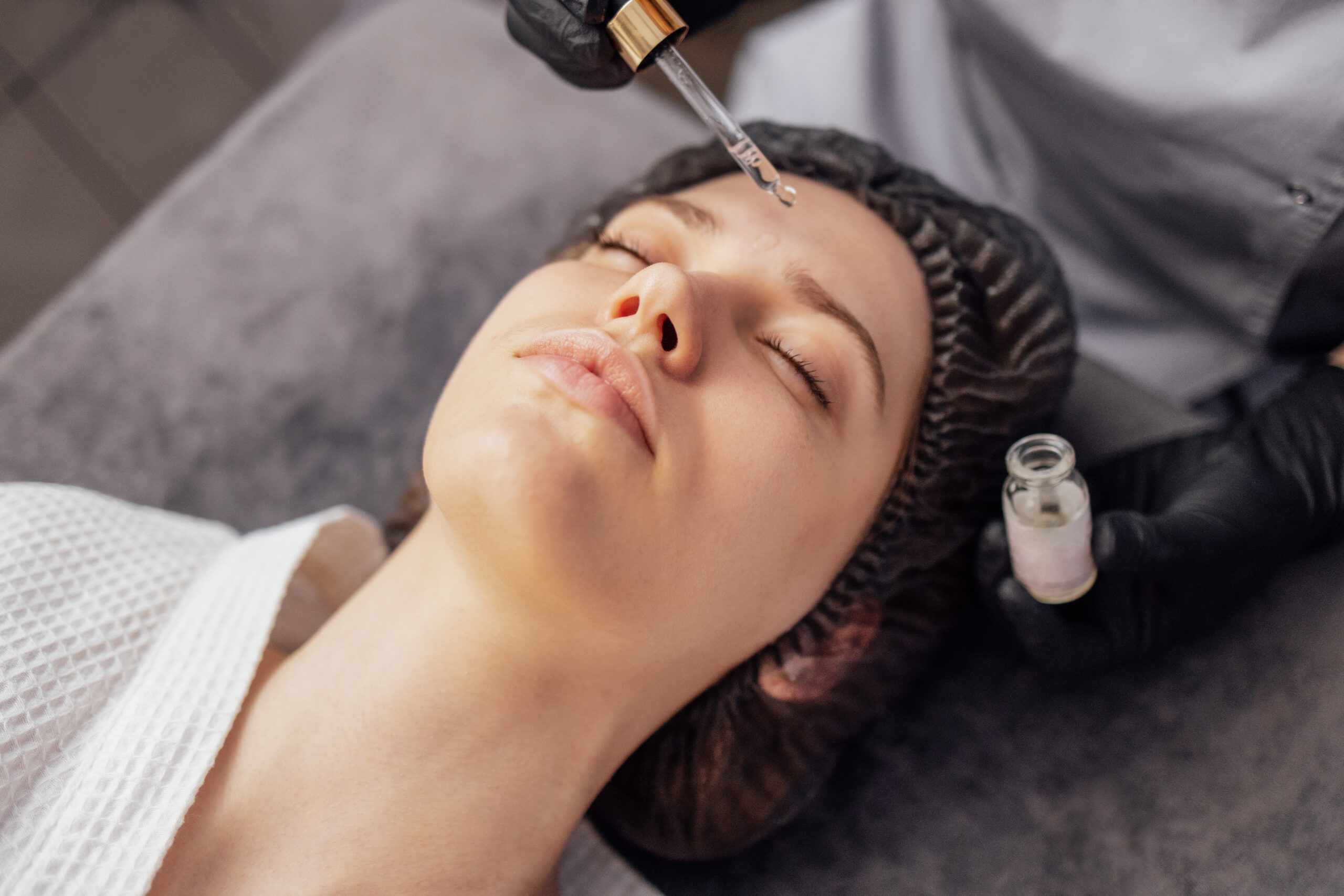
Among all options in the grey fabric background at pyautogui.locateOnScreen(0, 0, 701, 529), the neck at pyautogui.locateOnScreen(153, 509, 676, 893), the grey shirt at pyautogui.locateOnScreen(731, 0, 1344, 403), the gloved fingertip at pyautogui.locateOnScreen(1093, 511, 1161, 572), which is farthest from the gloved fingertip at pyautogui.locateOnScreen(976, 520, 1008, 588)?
the grey fabric background at pyautogui.locateOnScreen(0, 0, 701, 529)

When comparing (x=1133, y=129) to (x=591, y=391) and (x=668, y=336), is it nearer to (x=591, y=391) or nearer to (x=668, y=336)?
(x=668, y=336)

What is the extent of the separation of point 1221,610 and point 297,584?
136cm

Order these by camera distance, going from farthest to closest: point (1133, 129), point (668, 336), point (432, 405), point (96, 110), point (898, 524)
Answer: point (96, 110), point (432, 405), point (1133, 129), point (898, 524), point (668, 336)

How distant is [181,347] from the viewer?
64.7 inches

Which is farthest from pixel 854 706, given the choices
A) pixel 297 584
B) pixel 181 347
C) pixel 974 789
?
pixel 181 347

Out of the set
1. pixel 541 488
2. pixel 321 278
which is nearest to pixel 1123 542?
pixel 541 488

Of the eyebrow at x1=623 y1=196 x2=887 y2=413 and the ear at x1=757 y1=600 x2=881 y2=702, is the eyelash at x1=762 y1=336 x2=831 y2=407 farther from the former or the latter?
the ear at x1=757 y1=600 x2=881 y2=702

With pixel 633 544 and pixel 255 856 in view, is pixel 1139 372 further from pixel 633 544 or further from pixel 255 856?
pixel 255 856

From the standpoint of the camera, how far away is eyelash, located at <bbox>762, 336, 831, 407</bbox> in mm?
1025

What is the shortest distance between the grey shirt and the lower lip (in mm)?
982

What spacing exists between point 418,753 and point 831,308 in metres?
0.70

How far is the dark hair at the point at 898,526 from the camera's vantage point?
3.92ft

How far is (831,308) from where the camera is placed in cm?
106

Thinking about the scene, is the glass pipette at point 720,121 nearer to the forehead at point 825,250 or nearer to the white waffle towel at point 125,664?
the forehead at point 825,250
